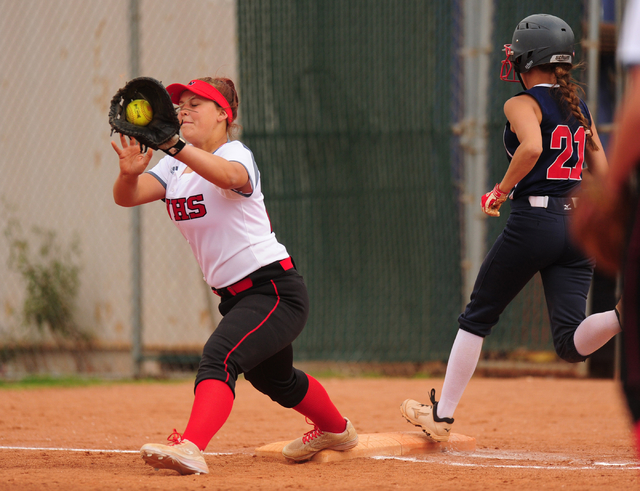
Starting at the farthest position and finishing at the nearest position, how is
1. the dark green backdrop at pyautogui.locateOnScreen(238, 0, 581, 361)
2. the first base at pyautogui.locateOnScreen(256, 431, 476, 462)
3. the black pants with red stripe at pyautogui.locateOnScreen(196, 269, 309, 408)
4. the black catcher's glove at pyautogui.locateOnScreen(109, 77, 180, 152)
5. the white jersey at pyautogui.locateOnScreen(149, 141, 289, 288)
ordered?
the dark green backdrop at pyautogui.locateOnScreen(238, 0, 581, 361), the first base at pyautogui.locateOnScreen(256, 431, 476, 462), the white jersey at pyautogui.locateOnScreen(149, 141, 289, 288), the black pants with red stripe at pyautogui.locateOnScreen(196, 269, 309, 408), the black catcher's glove at pyautogui.locateOnScreen(109, 77, 180, 152)

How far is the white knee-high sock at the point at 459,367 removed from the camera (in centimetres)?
373

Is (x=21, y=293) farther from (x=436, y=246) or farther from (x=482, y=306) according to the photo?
(x=482, y=306)

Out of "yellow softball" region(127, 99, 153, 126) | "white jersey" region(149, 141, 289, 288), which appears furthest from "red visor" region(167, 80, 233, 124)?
"yellow softball" region(127, 99, 153, 126)

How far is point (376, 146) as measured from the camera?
7617 millimetres

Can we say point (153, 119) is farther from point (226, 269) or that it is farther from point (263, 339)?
point (263, 339)

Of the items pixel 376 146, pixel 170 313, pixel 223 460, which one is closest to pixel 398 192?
pixel 376 146

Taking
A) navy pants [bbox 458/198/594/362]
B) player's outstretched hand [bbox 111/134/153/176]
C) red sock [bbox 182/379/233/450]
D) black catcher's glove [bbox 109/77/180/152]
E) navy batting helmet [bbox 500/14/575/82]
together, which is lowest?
red sock [bbox 182/379/233/450]

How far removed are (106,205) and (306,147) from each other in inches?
83.7

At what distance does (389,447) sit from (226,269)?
1263 millimetres

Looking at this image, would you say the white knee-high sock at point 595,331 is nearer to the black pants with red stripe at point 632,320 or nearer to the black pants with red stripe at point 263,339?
the black pants with red stripe at point 263,339

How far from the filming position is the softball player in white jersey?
2.96 meters

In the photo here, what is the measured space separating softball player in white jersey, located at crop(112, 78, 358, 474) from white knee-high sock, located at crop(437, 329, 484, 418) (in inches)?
21.5

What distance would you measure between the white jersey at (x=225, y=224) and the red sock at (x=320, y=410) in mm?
662

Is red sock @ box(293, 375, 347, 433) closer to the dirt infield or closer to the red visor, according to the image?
the dirt infield
